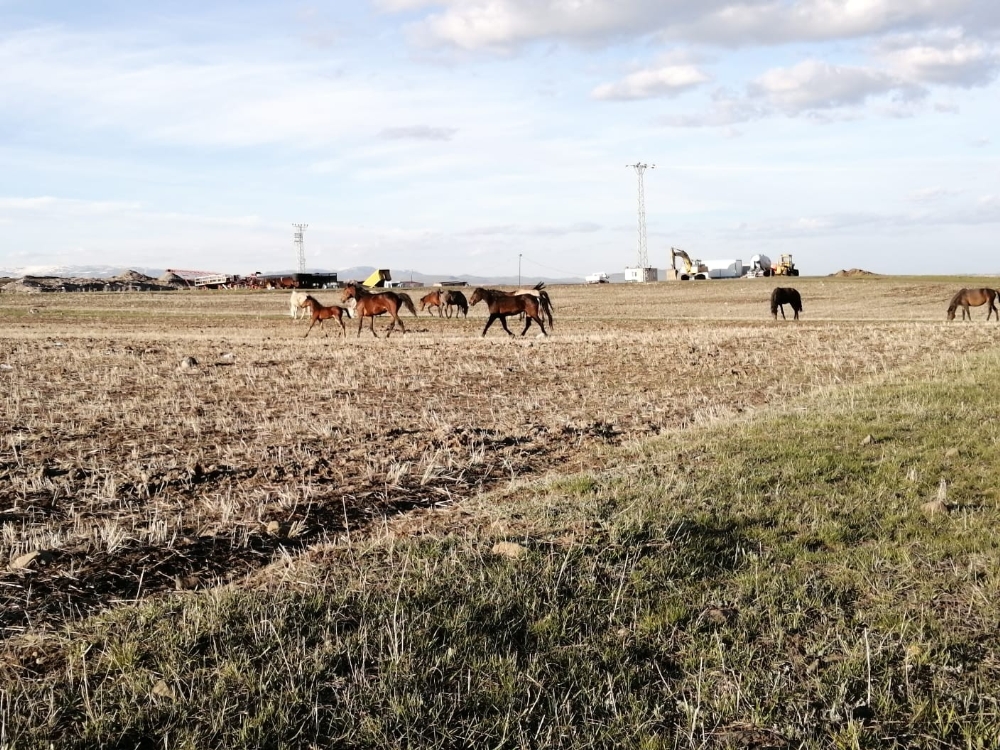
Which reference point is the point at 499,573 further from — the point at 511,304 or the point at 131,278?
the point at 131,278

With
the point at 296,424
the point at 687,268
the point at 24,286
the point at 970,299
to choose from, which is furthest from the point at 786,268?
the point at 296,424

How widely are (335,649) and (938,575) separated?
12.7 feet

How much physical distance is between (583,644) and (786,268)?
100 meters

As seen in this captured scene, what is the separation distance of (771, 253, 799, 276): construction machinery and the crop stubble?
74.6m

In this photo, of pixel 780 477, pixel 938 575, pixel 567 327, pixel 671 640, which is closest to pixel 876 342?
pixel 567 327

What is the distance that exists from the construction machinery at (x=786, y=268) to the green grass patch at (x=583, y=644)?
9680 centimetres

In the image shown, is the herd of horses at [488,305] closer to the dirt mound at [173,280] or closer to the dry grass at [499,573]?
the dry grass at [499,573]

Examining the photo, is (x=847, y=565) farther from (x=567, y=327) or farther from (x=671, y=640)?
(x=567, y=327)

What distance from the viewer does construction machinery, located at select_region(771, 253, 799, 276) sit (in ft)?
326

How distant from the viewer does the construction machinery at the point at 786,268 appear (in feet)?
326

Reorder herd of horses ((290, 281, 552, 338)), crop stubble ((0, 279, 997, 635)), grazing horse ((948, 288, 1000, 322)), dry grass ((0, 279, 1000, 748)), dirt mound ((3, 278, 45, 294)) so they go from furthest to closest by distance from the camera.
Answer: dirt mound ((3, 278, 45, 294))
grazing horse ((948, 288, 1000, 322))
herd of horses ((290, 281, 552, 338))
crop stubble ((0, 279, 997, 635))
dry grass ((0, 279, 1000, 748))

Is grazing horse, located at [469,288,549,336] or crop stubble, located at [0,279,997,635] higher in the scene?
grazing horse, located at [469,288,549,336]

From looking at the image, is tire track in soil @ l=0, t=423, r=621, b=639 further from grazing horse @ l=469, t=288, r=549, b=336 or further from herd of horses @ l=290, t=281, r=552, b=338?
grazing horse @ l=469, t=288, r=549, b=336

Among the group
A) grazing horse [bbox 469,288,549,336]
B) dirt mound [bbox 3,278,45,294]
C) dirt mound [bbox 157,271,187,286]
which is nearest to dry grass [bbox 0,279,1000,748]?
grazing horse [bbox 469,288,549,336]
